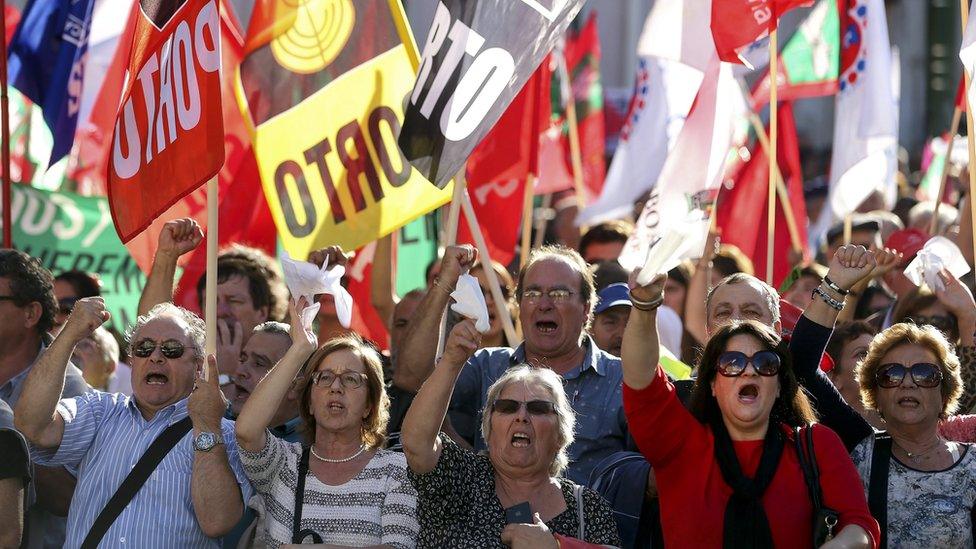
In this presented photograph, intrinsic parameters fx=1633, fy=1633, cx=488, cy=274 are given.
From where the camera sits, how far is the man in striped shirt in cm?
494

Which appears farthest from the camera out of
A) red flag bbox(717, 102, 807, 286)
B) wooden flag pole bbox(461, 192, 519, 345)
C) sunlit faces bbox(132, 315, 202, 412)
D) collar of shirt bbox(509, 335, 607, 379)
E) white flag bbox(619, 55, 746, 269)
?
red flag bbox(717, 102, 807, 286)

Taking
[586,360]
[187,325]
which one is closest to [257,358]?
[187,325]

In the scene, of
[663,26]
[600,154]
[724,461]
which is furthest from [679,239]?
[600,154]

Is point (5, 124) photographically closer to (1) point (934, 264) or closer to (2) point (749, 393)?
(2) point (749, 393)

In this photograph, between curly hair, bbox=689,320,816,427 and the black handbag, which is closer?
the black handbag

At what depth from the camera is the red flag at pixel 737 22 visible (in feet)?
23.1

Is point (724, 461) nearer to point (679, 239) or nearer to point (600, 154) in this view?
point (679, 239)

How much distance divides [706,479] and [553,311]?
131cm

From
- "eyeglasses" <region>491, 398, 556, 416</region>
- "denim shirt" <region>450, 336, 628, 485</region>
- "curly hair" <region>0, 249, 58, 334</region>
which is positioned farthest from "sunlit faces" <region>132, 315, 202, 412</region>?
"eyeglasses" <region>491, 398, 556, 416</region>

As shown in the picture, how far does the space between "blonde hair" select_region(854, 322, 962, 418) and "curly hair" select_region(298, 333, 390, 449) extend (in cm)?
152

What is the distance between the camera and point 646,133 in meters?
9.58

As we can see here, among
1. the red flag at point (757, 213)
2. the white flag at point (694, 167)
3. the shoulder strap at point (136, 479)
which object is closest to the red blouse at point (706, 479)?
the shoulder strap at point (136, 479)

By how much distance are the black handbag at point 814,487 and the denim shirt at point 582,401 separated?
89cm

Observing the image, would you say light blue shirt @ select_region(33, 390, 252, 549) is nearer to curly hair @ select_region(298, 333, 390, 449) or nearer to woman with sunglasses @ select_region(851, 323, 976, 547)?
curly hair @ select_region(298, 333, 390, 449)
